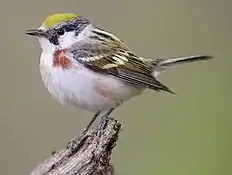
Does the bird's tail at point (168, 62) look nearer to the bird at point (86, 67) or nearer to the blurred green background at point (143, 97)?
the bird at point (86, 67)

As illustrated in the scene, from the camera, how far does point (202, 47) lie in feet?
14.1

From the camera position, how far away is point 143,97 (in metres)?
4.23

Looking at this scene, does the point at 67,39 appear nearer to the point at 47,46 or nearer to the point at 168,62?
the point at 47,46

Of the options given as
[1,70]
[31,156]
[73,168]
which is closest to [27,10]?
[1,70]

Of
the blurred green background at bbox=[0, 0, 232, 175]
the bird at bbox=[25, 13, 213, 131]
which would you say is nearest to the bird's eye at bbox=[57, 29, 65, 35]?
the bird at bbox=[25, 13, 213, 131]

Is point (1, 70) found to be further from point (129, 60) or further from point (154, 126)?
point (129, 60)

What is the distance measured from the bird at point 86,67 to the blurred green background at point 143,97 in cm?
109

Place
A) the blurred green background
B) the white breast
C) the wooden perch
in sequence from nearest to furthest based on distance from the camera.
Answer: the wooden perch < the white breast < the blurred green background

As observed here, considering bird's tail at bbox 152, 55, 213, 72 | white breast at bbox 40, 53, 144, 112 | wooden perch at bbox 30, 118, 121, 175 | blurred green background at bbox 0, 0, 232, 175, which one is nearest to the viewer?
wooden perch at bbox 30, 118, 121, 175

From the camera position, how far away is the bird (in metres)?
2.77

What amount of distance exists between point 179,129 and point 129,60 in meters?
1.24

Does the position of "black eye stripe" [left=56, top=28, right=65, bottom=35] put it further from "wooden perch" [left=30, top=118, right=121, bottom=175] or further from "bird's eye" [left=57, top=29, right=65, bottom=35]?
"wooden perch" [left=30, top=118, right=121, bottom=175]

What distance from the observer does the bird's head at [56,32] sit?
282cm

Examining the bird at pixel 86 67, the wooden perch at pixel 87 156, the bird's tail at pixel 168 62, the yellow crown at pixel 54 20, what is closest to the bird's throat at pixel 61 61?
the bird at pixel 86 67
